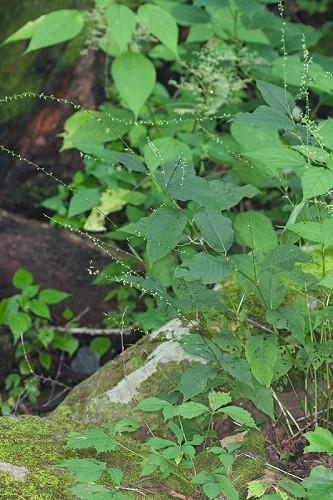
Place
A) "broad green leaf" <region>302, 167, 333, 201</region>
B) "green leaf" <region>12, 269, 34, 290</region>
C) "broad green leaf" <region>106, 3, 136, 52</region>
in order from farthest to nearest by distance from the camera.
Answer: "green leaf" <region>12, 269, 34, 290</region>
"broad green leaf" <region>106, 3, 136, 52</region>
"broad green leaf" <region>302, 167, 333, 201</region>

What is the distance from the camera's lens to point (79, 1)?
204 inches

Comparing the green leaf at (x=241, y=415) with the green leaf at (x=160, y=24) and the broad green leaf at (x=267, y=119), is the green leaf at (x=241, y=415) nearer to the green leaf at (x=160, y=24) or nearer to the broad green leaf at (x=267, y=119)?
the broad green leaf at (x=267, y=119)

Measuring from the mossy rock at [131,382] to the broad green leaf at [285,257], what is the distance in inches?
20.3

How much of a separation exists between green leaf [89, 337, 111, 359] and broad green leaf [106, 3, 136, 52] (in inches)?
64.3

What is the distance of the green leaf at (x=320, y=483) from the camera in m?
1.92

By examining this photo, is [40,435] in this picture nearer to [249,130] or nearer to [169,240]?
[169,240]

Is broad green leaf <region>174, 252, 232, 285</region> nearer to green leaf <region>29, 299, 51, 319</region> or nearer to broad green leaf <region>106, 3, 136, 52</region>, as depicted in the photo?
broad green leaf <region>106, 3, 136, 52</region>

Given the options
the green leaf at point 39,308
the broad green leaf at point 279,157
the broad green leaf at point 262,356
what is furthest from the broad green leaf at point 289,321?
the green leaf at point 39,308

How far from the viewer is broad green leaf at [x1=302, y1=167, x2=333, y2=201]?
2.04 meters

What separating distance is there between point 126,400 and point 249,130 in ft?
4.76

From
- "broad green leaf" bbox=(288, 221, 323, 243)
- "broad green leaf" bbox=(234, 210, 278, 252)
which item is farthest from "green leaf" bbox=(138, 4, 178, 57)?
"broad green leaf" bbox=(288, 221, 323, 243)

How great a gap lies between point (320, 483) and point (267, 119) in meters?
1.03

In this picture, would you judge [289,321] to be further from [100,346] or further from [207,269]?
[100,346]

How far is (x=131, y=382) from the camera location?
2.68 m
